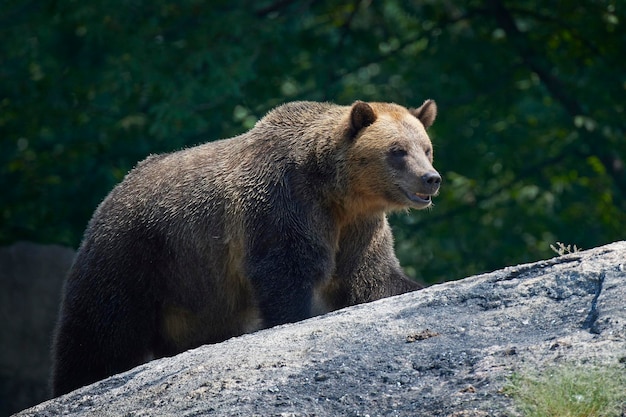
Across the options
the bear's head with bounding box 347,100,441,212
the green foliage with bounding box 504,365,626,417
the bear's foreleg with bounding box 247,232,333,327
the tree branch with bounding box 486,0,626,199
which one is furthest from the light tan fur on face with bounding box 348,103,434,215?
the tree branch with bounding box 486,0,626,199

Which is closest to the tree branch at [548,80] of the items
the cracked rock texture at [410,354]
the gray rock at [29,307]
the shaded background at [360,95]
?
the shaded background at [360,95]

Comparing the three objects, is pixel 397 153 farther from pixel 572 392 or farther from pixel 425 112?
pixel 572 392

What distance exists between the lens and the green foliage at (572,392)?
4062 mm

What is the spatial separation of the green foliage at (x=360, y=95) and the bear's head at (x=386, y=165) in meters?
5.87

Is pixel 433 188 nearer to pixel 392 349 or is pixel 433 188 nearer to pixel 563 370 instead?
pixel 392 349

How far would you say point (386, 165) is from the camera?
7.54 meters

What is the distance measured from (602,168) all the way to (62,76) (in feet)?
23.8

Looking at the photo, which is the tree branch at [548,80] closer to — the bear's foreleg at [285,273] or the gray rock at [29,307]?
the gray rock at [29,307]

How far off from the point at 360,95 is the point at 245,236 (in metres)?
8.38

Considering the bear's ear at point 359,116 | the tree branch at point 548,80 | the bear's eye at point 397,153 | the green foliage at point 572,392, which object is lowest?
the tree branch at point 548,80

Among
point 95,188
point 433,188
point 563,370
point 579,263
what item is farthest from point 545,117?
point 563,370

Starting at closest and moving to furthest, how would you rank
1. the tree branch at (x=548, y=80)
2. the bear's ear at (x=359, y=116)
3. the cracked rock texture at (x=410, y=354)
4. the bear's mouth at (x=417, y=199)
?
the cracked rock texture at (x=410, y=354)
the bear's mouth at (x=417, y=199)
the bear's ear at (x=359, y=116)
the tree branch at (x=548, y=80)

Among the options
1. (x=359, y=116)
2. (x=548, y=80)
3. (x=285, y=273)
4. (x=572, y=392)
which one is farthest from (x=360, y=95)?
(x=572, y=392)

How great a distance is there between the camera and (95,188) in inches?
558
